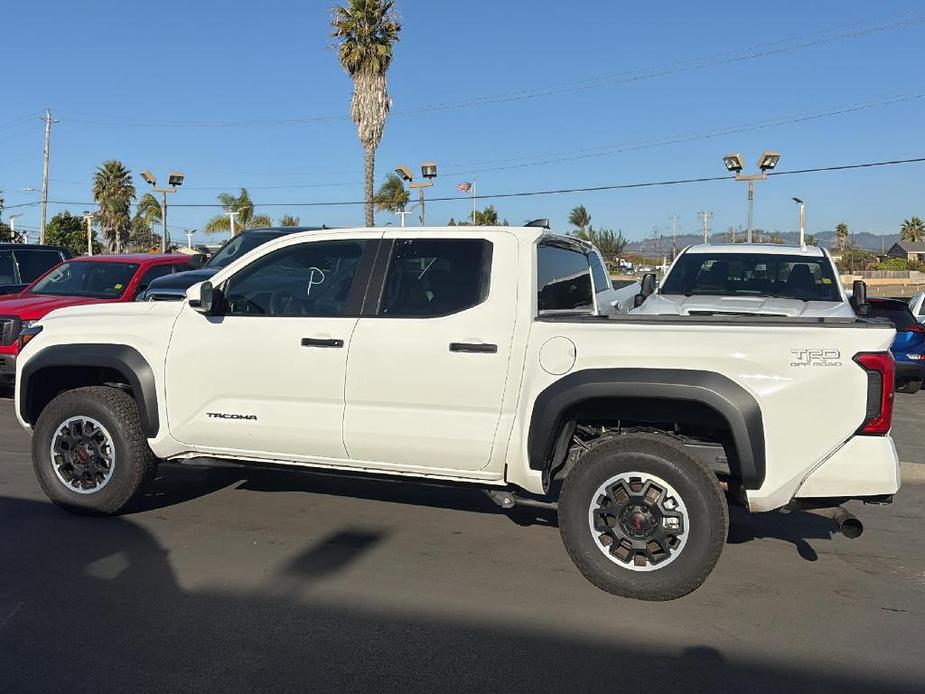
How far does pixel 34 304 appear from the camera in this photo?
10258 mm

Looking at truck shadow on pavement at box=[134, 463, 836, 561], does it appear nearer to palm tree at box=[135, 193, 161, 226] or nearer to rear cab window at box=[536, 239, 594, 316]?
rear cab window at box=[536, 239, 594, 316]

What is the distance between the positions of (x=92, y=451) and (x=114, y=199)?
53507mm

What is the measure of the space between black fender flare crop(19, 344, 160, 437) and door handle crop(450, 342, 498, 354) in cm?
205

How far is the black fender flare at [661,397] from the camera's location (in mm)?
4207

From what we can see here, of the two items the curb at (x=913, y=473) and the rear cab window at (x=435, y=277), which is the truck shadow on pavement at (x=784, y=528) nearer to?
the curb at (x=913, y=473)

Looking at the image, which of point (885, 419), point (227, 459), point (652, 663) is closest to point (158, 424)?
point (227, 459)

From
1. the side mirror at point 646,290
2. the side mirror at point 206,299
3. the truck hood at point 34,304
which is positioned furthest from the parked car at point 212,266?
the side mirror at point 206,299

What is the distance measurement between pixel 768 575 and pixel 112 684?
3496 millimetres

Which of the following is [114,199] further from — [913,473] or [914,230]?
[914,230]

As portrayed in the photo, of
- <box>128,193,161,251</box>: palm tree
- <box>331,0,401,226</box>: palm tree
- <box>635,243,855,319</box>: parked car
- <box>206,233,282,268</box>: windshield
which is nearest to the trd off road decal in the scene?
<box>635,243,855,319</box>: parked car

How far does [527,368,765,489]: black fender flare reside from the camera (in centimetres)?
421

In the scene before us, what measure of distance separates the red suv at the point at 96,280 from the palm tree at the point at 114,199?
4555 centimetres

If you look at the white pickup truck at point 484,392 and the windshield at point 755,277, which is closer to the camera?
the white pickup truck at point 484,392

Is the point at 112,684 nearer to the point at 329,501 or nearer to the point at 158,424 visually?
the point at 158,424
